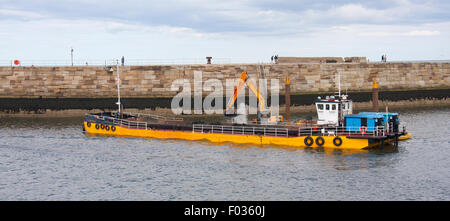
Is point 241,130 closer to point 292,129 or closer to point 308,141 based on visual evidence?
point 292,129

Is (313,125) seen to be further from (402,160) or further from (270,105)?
(270,105)

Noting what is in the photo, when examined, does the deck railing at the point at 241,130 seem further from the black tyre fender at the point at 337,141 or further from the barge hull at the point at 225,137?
the black tyre fender at the point at 337,141

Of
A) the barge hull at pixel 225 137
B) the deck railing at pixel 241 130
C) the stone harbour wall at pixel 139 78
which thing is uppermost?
the stone harbour wall at pixel 139 78

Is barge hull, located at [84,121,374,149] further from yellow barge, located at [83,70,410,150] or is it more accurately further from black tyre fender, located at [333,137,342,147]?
black tyre fender, located at [333,137,342,147]

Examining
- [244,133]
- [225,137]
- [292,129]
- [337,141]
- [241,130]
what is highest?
[292,129]

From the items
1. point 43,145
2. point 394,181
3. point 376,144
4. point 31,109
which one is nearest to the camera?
point 394,181

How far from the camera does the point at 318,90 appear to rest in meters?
76.4

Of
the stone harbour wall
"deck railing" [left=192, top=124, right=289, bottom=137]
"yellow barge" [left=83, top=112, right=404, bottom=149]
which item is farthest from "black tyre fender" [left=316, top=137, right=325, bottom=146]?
the stone harbour wall

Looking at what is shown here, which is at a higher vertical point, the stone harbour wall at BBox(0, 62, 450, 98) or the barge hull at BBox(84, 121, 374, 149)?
the stone harbour wall at BBox(0, 62, 450, 98)

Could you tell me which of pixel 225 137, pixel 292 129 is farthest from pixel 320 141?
pixel 225 137

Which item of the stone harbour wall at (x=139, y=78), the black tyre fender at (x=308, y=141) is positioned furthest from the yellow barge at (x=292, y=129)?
the stone harbour wall at (x=139, y=78)
